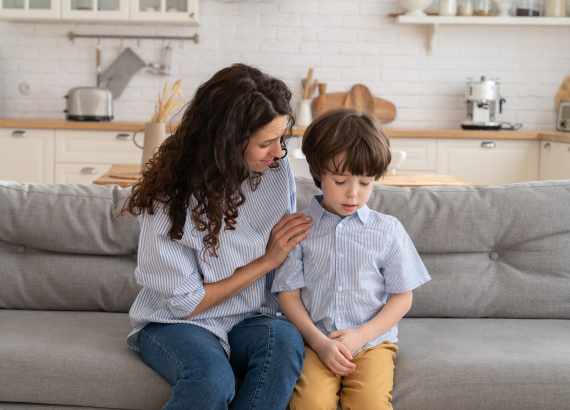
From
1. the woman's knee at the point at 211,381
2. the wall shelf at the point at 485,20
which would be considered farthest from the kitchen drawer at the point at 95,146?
the woman's knee at the point at 211,381

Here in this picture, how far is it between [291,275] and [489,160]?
3531 millimetres

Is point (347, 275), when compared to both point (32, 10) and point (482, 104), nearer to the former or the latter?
point (482, 104)

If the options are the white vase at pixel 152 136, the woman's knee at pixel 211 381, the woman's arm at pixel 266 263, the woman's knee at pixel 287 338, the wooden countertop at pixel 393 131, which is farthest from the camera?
the wooden countertop at pixel 393 131

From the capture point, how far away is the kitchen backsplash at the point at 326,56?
5.87 meters

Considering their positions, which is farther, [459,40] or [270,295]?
[459,40]

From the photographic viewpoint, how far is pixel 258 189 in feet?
7.17

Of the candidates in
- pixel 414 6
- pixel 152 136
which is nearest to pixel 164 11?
pixel 414 6

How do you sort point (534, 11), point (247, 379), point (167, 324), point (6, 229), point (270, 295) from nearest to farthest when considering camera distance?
point (247, 379)
point (167, 324)
point (270, 295)
point (6, 229)
point (534, 11)

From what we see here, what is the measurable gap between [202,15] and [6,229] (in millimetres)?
3661

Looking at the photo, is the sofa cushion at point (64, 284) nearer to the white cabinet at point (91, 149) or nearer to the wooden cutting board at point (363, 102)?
the white cabinet at point (91, 149)

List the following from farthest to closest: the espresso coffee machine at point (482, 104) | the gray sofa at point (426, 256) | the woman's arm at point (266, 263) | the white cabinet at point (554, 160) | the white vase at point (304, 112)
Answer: the white vase at point (304, 112) → the espresso coffee machine at point (482, 104) → the white cabinet at point (554, 160) → the gray sofa at point (426, 256) → the woman's arm at point (266, 263)

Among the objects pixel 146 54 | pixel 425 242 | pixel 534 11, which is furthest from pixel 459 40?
pixel 425 242

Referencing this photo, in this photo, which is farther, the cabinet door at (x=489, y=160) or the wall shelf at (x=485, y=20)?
the wall shelf at (x=485, y=20)

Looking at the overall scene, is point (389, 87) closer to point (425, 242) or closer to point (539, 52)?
point (539, 52)
